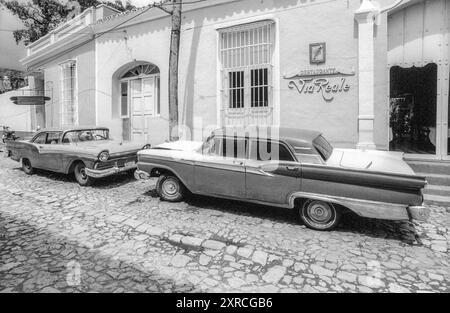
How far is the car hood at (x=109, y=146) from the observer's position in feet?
21.0

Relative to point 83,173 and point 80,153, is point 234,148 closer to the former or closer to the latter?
point 80,153

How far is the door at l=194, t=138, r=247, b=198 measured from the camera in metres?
4.62

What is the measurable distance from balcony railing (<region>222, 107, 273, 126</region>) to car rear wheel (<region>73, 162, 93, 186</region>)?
377 cm

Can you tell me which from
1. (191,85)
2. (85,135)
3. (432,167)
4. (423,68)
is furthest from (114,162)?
(423,68)

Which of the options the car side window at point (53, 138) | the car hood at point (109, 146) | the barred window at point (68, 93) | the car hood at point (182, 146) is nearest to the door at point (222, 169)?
the car hood at point (182, 146)

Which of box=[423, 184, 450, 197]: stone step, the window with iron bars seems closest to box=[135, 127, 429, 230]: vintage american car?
box=[423, 184, 450, 197]: stone step

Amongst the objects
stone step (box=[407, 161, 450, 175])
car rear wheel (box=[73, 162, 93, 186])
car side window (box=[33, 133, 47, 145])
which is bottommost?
car rear wheel (box=[73, 162, 93, 186])

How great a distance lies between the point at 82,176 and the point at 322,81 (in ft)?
19.4

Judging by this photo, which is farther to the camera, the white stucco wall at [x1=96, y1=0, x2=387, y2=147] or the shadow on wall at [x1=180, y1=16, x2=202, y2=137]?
the shadow on wall at [x1=180, y1=16, x2=202, y2=137]

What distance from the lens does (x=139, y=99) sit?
1020 centimetres

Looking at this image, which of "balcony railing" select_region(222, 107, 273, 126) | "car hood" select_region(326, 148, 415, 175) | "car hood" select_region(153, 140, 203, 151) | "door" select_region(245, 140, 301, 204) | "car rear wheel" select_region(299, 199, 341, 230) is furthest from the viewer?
"balcony railing" select_region(222, 107, 273, 126)

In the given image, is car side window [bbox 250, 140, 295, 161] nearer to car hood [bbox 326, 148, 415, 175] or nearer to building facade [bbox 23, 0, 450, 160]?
car hood [bbox 326, 148, 415, 175]

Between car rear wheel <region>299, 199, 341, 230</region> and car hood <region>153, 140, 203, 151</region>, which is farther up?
car hood <region>153, 140, 203, 151</region>
